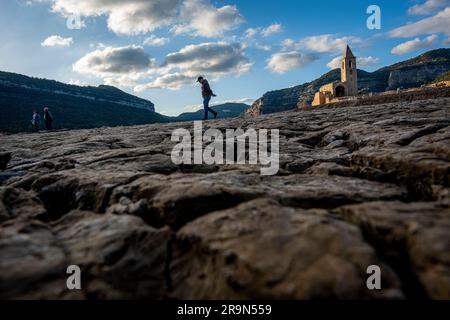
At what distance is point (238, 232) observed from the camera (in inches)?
101

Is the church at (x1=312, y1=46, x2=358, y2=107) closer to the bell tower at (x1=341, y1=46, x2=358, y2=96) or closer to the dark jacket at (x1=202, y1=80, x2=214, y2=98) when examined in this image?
the bell tower at (x1=341, y1=46, x2=358, y2=96)

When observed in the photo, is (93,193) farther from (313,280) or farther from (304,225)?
(313,280)

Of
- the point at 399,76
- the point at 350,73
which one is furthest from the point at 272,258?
the point at 399,76

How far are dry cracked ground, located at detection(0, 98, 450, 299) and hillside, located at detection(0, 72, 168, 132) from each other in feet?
207

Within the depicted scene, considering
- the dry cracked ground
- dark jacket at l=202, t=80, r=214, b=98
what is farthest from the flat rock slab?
dark jacket at l=202, t=80, r=214, b=98

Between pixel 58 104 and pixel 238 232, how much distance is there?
11181cm

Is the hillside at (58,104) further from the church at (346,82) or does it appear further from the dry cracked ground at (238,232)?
the dry cracked ground at (238,232)

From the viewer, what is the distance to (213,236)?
8.52ft

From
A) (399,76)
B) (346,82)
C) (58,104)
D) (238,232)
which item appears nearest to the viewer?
(238,232)

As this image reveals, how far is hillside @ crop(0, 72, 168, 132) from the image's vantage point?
74.2 m

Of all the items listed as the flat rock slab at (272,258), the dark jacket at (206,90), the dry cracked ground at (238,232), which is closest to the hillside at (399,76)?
the dark jacket at (206,90)

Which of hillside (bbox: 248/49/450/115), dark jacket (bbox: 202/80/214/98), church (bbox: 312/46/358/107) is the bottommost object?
dark jacket (bbox: 202/80/214/98)

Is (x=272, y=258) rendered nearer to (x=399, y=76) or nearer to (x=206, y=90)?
(x=206, y=90)

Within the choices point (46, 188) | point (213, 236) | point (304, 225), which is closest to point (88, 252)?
point (213, 236)
